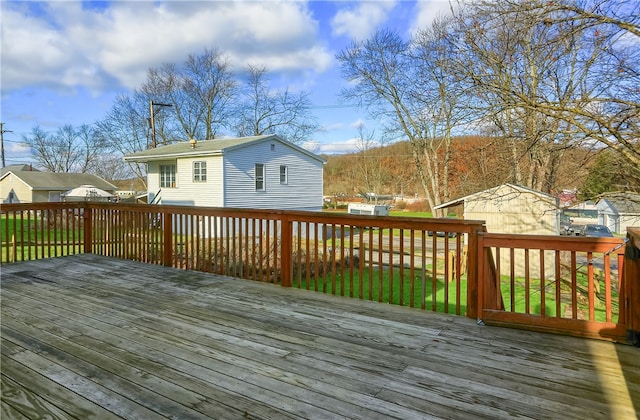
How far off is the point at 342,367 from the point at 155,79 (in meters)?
28.6

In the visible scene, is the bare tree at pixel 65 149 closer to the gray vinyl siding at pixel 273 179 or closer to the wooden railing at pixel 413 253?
the gray vinyl siding at pixel 273 179

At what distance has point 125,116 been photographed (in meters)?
27.0

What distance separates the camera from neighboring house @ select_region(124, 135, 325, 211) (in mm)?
14195

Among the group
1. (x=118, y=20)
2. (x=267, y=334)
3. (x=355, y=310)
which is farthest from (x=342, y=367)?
(x=118, y=20)

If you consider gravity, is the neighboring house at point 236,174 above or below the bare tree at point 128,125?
below

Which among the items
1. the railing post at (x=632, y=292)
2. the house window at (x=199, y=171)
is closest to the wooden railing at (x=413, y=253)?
the railing post at (x=632, y=292)

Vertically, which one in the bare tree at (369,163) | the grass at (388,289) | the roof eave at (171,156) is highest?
the bare tree at (369,163)

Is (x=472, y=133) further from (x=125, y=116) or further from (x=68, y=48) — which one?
(x=125, y=116)

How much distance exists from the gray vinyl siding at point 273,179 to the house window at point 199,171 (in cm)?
108

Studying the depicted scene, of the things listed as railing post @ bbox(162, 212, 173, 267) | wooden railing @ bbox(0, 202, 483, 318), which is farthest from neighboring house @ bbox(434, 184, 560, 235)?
railing post @ bbox(162, 212, 173, 267)

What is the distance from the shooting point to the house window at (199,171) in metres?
14.5

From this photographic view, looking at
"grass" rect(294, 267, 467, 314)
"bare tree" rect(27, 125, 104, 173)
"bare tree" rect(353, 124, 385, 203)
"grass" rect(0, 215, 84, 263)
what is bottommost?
"grass" rect(294, 267, 467, 314)

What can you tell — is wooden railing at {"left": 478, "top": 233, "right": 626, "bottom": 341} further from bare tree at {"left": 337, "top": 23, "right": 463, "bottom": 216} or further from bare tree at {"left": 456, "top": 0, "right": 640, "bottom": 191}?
bare tree at {"left": 337, "top": 23, "right": 463, "bottom": 216}

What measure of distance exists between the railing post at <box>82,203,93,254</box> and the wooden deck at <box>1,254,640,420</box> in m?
2.73
